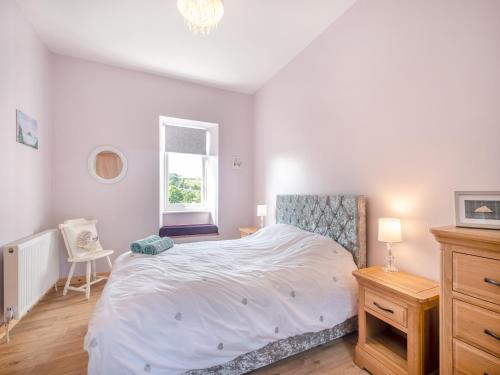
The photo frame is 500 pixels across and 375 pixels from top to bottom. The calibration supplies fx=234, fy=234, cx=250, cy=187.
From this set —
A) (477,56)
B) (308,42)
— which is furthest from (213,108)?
(477,56)

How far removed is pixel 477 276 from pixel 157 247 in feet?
7.59

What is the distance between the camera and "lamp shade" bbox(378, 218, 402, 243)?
5.86 feet

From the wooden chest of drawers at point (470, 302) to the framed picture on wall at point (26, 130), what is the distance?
11.7 feet

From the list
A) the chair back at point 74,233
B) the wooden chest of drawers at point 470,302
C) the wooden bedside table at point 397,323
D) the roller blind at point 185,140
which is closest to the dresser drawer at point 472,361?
the wooden chest of drawers at point 470,302

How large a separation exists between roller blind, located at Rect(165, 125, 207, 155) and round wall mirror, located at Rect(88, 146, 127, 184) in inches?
30.8

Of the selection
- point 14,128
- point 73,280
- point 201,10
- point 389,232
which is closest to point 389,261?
point 389,232

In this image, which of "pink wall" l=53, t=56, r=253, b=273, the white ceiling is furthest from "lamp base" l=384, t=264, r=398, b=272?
"pink wall" l=53, t=56, r=253, b=273

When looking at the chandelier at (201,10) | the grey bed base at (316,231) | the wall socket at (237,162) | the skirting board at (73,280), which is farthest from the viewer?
the wall socket at (237,162)

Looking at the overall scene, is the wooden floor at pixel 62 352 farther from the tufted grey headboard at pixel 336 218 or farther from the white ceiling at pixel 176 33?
the white ceiling at pixel 176 33

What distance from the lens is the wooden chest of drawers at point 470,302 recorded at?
1.07m

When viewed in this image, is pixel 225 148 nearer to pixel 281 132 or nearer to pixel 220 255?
pixel 281 132

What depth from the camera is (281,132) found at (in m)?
3.58

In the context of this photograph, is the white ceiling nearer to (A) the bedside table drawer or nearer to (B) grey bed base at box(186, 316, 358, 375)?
(A) the bedside table drawer

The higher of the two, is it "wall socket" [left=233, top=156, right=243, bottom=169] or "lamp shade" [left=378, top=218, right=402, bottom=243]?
"wall socket" [left=233, top=156, right=243, bottom=169]
